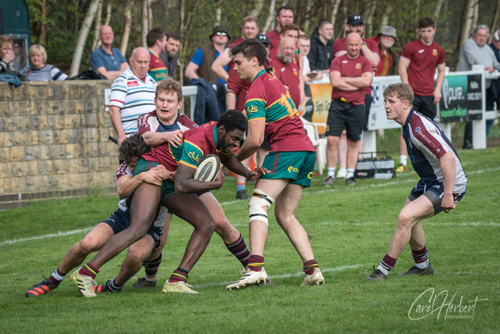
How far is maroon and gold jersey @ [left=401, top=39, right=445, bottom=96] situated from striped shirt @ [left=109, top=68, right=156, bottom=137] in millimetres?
6836

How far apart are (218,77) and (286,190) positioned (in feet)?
25.0

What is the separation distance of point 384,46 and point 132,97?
8674 mm

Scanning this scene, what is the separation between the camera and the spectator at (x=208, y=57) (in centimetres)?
1390

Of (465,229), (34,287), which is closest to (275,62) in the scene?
(465,229)

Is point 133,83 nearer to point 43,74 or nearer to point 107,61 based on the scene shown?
point 43,74

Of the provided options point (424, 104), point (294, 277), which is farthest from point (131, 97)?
point (424, 104)

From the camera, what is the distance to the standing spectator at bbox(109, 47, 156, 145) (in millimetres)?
9359

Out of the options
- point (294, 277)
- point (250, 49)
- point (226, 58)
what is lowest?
point (294, 277)

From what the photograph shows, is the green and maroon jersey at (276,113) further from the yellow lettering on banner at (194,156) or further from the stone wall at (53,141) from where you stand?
the stone wall at (53,141)

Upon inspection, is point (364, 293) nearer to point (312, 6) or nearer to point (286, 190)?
point (286, 190)

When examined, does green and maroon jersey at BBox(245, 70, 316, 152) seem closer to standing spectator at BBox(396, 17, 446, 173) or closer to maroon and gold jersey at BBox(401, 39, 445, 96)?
standing spectator at BBox(396, 17, 446, 173)

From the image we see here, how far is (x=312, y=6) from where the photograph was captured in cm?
2509

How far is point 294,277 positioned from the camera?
279 inches

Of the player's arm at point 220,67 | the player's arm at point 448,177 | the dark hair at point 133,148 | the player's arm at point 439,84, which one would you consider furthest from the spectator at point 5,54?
the player's arm at point 448,177
